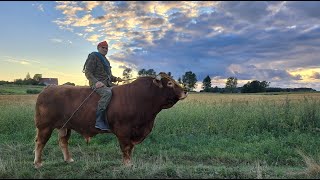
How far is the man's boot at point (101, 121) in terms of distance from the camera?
25.7 feet

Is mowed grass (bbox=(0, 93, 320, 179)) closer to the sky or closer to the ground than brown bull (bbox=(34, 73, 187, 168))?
closer to the ground

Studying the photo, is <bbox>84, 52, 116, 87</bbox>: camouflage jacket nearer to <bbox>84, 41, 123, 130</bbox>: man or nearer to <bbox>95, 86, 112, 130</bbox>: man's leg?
<bbox>84, 41, 123, 130</bbox>: man

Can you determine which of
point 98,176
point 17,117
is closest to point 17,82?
point 17,117

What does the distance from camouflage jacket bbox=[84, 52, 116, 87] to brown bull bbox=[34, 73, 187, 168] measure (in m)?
0.27

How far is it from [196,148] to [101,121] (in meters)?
3.95

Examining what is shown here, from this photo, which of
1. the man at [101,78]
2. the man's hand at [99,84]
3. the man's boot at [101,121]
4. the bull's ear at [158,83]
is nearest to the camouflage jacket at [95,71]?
the man at [101,78]

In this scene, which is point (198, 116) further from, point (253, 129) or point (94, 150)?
point (94, 150)

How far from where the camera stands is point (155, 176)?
621cm

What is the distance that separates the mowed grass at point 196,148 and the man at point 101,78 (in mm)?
987

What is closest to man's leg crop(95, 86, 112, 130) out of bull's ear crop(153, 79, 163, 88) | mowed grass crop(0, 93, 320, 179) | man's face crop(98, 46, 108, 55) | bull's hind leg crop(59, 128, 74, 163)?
mowed grass crop(0, 93, 320, 179)

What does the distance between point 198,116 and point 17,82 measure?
184ft

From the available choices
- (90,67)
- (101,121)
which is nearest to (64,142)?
(101,121)

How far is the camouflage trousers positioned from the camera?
7840mm

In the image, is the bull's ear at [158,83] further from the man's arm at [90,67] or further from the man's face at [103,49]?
the man's face at [103,49]
